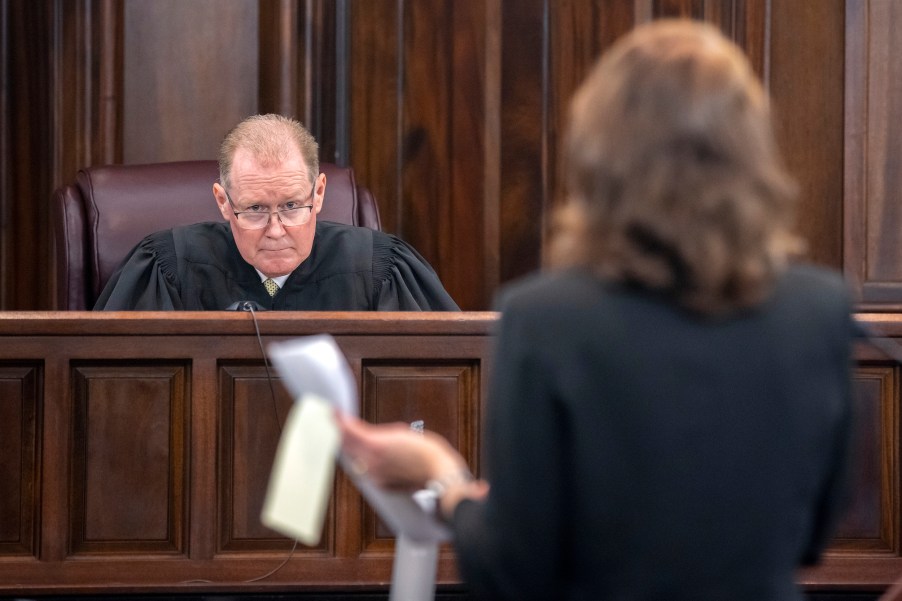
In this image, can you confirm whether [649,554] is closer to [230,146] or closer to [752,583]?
[752,583]

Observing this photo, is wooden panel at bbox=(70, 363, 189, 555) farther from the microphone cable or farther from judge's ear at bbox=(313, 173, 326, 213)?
judge's ear at bbox=(313, 173, 326, 213)

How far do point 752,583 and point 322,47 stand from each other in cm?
360

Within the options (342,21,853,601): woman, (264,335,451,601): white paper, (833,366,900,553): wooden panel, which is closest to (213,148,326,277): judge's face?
(833,366,900,553): wooden panel

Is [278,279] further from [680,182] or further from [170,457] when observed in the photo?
[680,182]

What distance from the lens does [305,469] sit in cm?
137

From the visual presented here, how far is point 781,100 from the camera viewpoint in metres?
4.56

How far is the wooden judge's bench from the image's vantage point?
109 inches

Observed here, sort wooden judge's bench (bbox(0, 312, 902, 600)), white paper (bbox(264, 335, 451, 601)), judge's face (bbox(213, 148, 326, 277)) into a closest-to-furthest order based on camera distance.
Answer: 1. white paper (bbox(264, 335, 451, 601))
2. wooden judge's bench (bbox(0, 312, 902, 600))
3. judge's face (bbox(213, 148, 326, 277))

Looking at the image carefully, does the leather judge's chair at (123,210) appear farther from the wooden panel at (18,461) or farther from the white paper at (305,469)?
the white paper at (305,469)

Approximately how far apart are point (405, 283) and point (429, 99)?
1.05m

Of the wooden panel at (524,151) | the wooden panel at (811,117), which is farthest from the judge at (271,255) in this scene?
the wooden panel at (811,117)

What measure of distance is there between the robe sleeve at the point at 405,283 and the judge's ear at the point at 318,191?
0.24 metres

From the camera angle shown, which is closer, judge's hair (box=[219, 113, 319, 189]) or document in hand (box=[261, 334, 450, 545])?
document in hand (box=[261, 334, 450, 545])

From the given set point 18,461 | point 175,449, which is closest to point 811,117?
point 175,449
